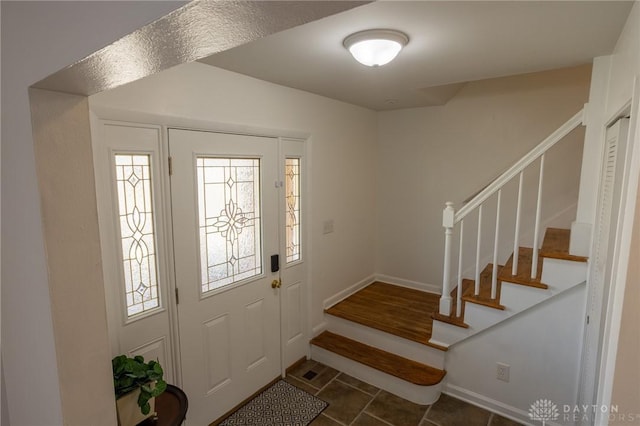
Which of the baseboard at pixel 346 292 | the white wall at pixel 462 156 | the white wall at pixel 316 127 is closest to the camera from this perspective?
the white wall at pixel 316 127

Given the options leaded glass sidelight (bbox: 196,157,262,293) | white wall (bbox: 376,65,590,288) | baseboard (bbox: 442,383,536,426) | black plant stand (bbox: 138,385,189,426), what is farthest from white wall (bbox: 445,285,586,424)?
black plant stand (bbox: 138,385,189,426)

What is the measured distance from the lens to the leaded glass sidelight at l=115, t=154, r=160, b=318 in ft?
5.87

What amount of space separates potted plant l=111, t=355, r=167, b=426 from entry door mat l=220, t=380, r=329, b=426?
1.00 m

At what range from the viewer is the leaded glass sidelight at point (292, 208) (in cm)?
283

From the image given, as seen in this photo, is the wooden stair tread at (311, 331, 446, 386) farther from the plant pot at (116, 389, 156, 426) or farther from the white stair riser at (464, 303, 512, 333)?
the plant pot at (116, 389, 156, 426)

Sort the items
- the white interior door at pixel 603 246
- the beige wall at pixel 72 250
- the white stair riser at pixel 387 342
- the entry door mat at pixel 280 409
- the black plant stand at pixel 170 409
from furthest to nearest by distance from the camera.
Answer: the white stair riser at pixel 387 342 < the entry door mat at pixel 280 409 < the black plant stand at pixel 170 409 < the white interior door at pixel 603 246 < the beige wall at pixel 72 250

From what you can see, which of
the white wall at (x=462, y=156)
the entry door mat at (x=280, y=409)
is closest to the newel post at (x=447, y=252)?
the white wall at (x=462, y=156)

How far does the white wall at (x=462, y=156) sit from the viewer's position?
3.07 meters

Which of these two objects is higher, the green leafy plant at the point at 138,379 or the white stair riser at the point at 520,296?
the white stair riser at the point at 520,296

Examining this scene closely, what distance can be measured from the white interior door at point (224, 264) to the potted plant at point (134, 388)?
518 mm

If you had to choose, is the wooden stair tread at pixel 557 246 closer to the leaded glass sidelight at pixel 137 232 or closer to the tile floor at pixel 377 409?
the tile floor at pixel 377 409

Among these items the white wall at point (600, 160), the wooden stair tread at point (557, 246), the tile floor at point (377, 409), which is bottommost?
the tile floor at point (377, 409)

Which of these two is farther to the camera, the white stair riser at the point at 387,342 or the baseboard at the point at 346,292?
the baseboard at the point at 346,292

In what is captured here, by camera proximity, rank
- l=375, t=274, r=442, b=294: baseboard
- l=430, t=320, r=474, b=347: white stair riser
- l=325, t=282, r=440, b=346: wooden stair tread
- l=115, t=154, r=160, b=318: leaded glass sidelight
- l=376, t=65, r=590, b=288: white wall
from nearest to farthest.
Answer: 1. l=115, t=154, r=160, b=318: leaded glass sidelight
2. l=430, t=320, r=474, b=347: white stair riser
3. l=325, t=282, r=440, b=346: wooden stair tread
4. l=376, t=65, r=590, b=288: white wall
5. l=375, t=274, r=442, b=294: baseboard
